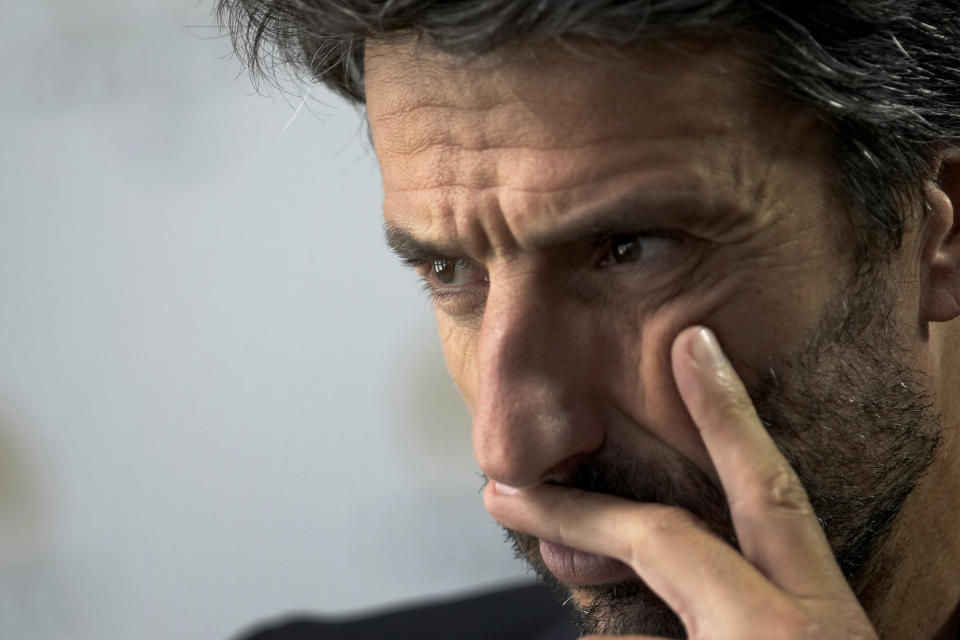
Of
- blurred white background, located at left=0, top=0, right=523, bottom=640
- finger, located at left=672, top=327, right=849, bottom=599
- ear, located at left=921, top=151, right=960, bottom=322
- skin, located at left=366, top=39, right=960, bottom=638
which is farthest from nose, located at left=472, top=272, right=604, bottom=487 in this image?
blurred white background, located at left=0, top=0, right=523, bottom=640

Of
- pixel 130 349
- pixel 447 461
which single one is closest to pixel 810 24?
pixel 447 461

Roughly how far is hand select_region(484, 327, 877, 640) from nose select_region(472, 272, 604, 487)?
0.23ft

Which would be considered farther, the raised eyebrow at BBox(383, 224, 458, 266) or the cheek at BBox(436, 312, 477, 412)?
the cheek at BBox(436, 312, 477, 412)

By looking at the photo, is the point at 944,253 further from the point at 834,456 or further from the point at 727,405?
the point at 727,405

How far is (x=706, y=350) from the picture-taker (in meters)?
1.12

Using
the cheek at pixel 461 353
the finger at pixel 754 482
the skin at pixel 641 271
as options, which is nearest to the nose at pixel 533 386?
the skin at pixel 641 271

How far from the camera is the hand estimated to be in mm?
1018

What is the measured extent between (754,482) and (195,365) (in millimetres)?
1741

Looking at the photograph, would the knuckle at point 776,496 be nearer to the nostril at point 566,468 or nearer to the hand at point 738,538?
the hand at point 738,538

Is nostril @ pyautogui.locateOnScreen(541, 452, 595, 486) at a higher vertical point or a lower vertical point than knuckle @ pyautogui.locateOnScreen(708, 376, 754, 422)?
lower

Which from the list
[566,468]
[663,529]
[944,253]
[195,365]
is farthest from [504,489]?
[195,365]

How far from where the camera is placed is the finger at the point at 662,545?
40.2 inches

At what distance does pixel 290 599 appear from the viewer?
264cm

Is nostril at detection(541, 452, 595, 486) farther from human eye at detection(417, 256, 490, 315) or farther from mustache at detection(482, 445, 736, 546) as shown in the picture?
human eye at detection(417, 256, 490, 315)
